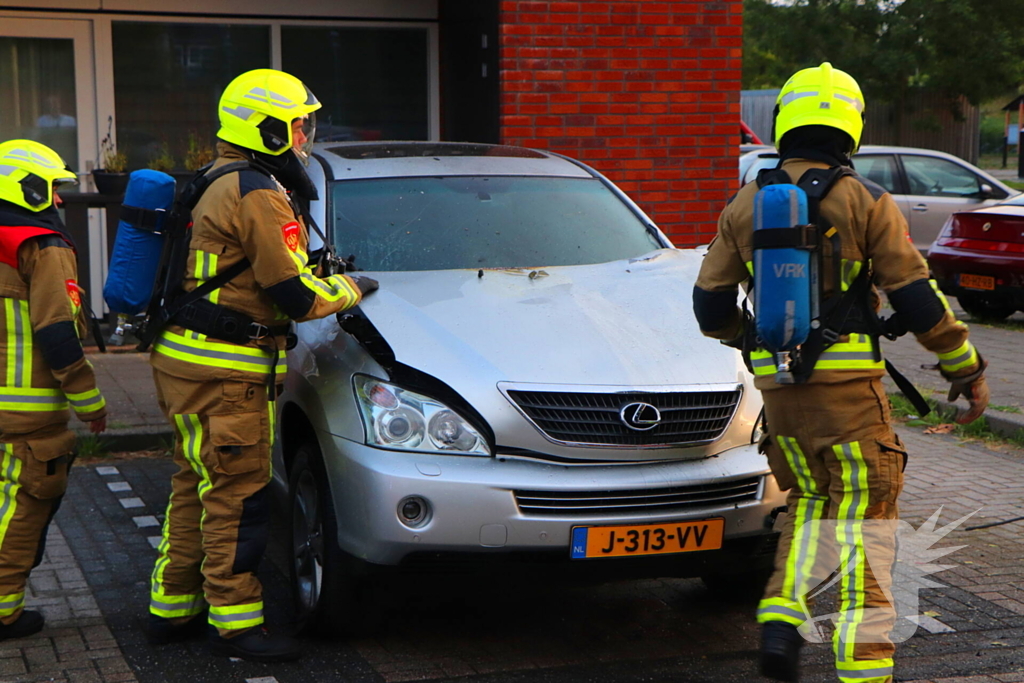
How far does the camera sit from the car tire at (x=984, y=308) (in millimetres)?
12086

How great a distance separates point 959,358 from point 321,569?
2.18 m

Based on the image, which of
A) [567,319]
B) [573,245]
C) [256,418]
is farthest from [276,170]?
[573,245]

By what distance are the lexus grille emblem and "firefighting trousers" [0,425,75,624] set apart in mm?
2007

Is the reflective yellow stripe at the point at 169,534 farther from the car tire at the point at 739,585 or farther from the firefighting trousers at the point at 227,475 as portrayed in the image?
the car tire at the point at 739,585

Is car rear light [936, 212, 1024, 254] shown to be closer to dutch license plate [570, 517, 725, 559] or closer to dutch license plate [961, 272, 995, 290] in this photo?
dutch license plate [961, 272, 995, 290]

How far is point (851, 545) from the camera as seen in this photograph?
3568 mm

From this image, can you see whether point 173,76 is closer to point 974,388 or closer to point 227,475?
point 227,475

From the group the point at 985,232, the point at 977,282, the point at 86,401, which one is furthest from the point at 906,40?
the point at 86,401

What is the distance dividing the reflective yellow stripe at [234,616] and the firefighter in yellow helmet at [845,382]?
1752 millimetres

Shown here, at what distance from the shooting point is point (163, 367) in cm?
422

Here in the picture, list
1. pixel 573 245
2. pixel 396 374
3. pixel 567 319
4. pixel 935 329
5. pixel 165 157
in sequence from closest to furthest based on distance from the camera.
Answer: pixel 935 329, pixel 396 374, pixel 567 319, pixel 573 245, pixel 165 157

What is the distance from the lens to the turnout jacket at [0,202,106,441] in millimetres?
4199

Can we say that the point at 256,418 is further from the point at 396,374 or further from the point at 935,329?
the point at 935,329

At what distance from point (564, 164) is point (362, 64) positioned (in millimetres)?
5263
